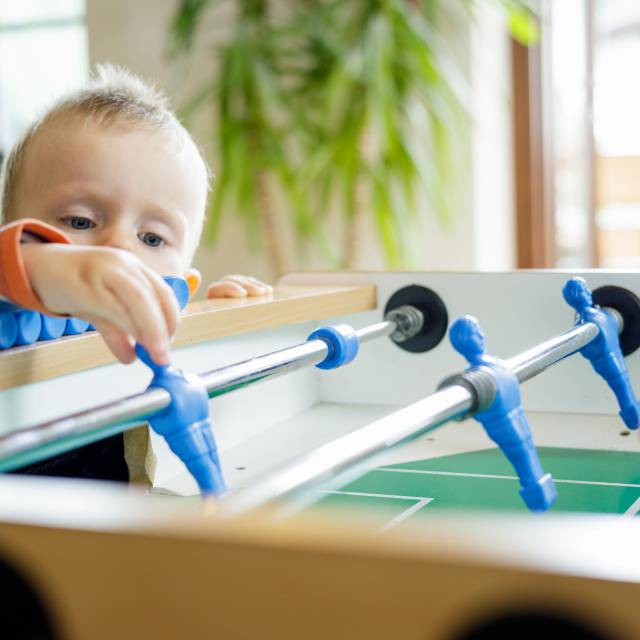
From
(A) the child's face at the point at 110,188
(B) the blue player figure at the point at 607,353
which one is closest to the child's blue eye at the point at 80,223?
(A) the child's face at the point at 110,188

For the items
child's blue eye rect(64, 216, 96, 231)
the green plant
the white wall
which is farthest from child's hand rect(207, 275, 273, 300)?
the white wall

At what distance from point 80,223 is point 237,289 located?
0.71 ft

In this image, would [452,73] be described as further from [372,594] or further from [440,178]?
[372,594]

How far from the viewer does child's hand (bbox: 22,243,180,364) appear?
0.58 metres

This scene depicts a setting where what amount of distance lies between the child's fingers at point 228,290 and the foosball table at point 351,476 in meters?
0.05

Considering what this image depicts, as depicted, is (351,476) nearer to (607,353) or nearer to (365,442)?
(607,353)

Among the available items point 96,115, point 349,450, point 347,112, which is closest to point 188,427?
point 349,450

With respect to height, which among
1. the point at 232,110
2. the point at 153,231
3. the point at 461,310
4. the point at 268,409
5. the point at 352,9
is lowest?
the point at 268,409

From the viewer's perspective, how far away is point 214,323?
0.93 metres

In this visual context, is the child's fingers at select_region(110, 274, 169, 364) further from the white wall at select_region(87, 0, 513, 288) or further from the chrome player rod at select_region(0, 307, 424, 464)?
the white wall at select_region(87, 0, 513, 288)

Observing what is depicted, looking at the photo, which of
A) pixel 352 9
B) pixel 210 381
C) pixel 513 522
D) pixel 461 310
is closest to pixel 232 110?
pixel 352 9

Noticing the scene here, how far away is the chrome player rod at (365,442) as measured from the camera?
1.52 ft

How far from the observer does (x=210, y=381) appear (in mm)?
673

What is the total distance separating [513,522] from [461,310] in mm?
946
